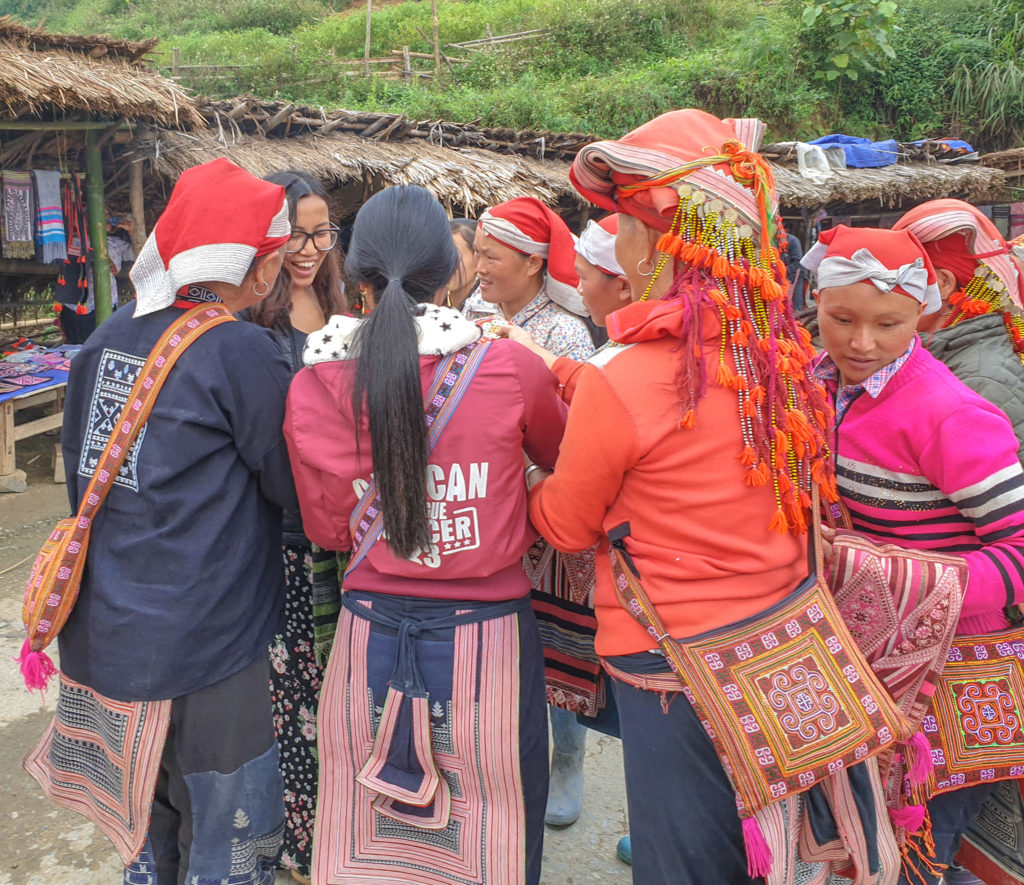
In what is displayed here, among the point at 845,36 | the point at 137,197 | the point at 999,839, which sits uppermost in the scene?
the point at 845,36

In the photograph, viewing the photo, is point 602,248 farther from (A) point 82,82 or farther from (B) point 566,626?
(A) point 82,82

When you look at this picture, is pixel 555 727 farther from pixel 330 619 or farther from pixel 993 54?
pixel 993 54

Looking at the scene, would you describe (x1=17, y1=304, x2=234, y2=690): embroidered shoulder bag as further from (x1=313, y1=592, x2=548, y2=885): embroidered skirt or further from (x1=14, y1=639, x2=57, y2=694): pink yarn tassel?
(x1=313, y1=592, x2=548, y2=885): embroidered skirt

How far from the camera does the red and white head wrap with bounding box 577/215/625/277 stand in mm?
2318

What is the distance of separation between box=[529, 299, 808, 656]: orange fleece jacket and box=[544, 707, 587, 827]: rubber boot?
1329 mm

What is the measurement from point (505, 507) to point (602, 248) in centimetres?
101

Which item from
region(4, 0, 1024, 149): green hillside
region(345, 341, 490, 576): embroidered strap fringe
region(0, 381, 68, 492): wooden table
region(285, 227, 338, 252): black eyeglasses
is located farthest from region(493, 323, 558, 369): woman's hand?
region(4, 0, 1024, 149): green hillside

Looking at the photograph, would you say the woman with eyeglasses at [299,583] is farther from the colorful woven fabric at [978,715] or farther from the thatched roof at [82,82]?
the thatched roof at [82,82]

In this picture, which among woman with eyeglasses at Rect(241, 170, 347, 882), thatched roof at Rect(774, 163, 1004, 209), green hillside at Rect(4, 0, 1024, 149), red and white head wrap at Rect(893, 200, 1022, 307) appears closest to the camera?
red and white head wrap at Rect(893, 200, 1022, 307)

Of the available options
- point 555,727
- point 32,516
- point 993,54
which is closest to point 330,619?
point 555,727

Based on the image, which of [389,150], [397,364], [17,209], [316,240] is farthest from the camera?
[389,150]

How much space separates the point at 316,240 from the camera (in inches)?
99.1

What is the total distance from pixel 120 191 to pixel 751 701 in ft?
25.1

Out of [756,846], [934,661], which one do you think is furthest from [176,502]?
[934,661]
